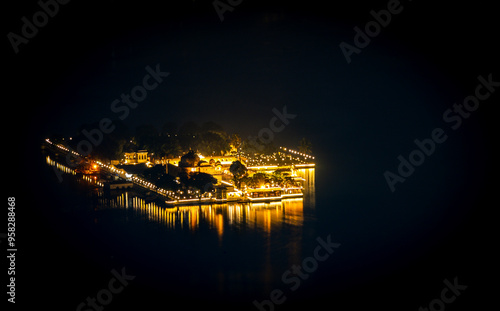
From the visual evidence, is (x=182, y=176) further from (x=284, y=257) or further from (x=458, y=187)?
(x=458, y=187)

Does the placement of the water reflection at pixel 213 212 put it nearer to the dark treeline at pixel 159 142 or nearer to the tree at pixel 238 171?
the tree at pixel 238 171

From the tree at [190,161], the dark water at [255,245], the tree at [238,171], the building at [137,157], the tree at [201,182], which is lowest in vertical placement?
the dark water at [255,245]

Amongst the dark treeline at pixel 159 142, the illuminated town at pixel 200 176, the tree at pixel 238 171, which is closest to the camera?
the illuminated town at pixel 200 176

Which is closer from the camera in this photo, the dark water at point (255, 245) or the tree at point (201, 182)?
the dark water at point (255, 245)

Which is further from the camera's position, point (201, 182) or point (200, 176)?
point (200, 176)

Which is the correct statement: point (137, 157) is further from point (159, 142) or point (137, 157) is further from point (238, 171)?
point (238, 171)

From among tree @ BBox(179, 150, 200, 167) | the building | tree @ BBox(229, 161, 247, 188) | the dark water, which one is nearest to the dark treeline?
the building

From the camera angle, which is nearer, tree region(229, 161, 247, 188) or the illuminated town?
the illuminated town

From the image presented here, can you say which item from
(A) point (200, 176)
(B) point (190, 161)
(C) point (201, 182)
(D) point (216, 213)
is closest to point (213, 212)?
(D) point (216, 213)

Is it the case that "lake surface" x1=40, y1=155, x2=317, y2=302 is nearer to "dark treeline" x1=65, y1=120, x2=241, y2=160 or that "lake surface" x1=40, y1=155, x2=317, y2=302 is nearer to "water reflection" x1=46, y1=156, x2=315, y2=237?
"water reflection" x1=46, y1=156, x2=315, y2=237

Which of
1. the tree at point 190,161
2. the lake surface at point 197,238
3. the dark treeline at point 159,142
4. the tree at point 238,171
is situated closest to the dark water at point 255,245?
the lake surface at point 197,238

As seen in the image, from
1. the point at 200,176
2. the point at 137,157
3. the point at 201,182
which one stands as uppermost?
the point at 137,157

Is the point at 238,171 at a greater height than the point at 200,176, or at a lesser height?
greater

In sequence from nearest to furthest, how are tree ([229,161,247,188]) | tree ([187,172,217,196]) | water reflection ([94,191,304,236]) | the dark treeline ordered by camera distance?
1. water reflection ([94,191,304,236])
2. tree ([187,172,217,196])
3. tree ([229,161,247,188])
4. the dark treeline
